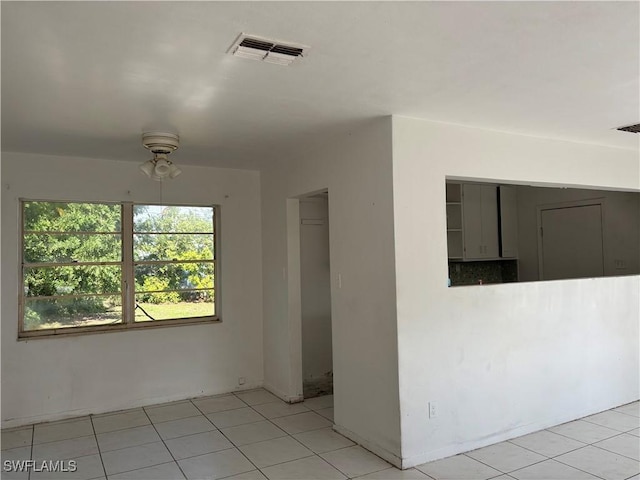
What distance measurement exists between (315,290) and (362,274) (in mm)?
1909

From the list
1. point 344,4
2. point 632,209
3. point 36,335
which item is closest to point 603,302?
point 632,209

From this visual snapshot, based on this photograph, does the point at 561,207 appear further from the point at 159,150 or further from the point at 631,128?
the point at 159,150

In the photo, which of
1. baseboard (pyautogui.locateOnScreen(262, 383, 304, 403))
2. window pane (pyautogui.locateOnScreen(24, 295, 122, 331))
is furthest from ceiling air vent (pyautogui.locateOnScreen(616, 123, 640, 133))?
window pane (pyautogui.locateOnScreen(24, 295, 122, 331))

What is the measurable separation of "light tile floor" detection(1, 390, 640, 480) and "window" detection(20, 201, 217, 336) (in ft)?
3.10

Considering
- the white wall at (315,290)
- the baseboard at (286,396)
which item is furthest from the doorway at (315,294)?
the baseboard at (286,396)

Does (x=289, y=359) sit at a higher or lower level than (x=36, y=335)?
lower

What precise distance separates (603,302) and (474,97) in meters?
2.65

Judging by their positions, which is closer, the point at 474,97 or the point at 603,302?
the point at 474,97

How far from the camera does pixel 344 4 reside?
1.75m

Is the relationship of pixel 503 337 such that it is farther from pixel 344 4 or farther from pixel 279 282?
pixel 344 4

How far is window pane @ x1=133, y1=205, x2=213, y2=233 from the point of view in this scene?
4.73m

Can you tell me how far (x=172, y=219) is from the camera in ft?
16.1

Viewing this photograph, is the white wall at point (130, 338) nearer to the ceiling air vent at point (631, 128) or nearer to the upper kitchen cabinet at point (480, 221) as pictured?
the upper kitchen cabinet at point (480, 221)

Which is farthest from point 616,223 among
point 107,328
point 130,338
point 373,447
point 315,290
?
point 107,328
